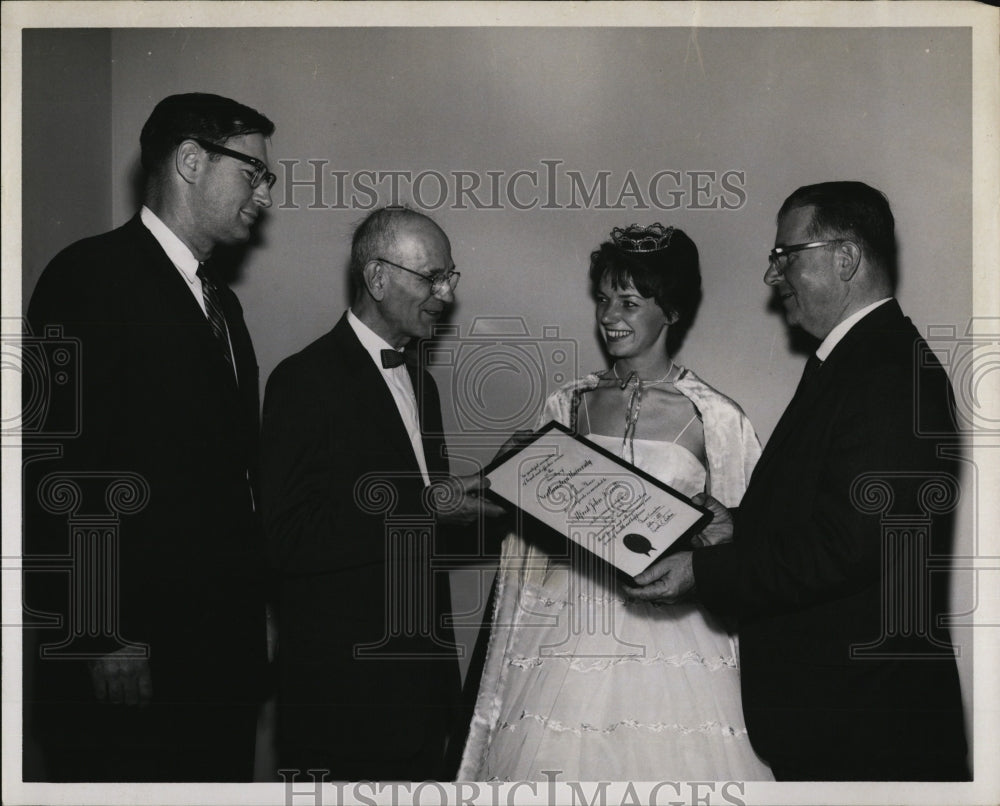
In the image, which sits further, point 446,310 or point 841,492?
point 446,310

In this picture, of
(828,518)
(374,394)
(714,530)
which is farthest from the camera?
(374,394)

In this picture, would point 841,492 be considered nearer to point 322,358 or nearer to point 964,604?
point 964,604

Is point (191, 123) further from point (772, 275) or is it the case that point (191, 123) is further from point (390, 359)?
point (772, 275)

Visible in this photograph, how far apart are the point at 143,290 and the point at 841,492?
79.2 inches

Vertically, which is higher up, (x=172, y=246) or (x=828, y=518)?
(x=172, y=246)

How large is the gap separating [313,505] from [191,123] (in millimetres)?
1178

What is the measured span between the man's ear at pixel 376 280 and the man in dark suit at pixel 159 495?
1.30ft

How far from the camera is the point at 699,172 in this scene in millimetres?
3334

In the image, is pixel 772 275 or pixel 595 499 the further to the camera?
pixel 772 275

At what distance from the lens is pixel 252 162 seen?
3291 millimetres

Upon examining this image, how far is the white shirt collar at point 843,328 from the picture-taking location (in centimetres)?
312

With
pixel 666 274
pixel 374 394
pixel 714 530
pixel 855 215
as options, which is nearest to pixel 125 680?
pixel 374 394

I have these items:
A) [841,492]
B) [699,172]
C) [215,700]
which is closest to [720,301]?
[699,172]

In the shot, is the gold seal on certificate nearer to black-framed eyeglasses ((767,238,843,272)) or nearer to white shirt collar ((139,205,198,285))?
black-framed eyeglasses ((767,238,843,272))
